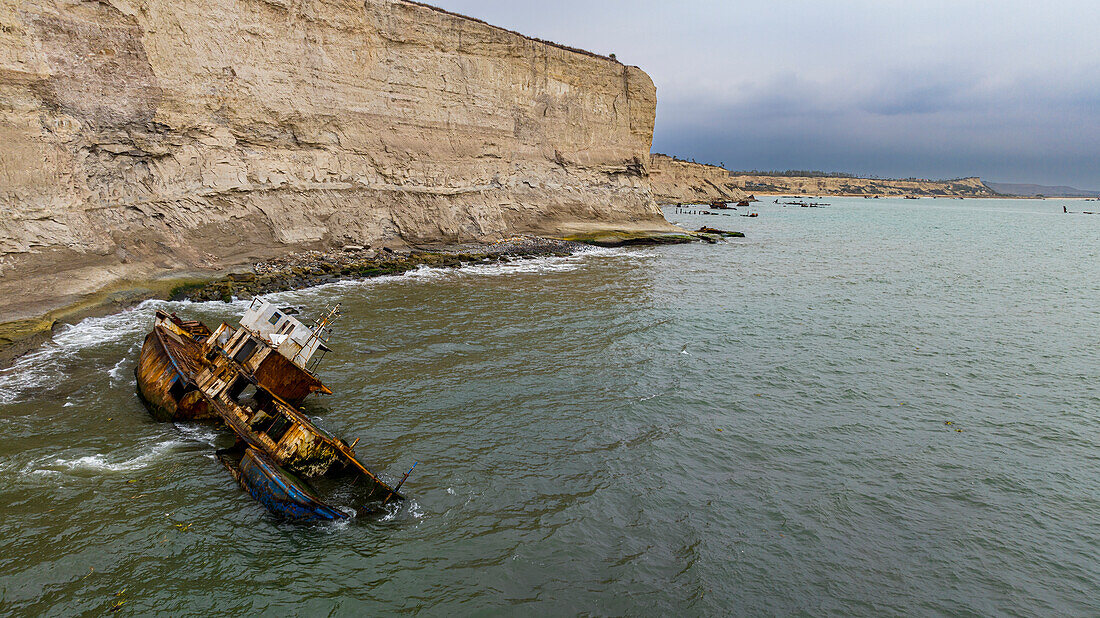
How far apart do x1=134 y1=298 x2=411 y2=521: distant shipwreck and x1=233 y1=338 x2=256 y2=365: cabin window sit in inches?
0.8

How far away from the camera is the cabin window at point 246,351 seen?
1235 centimetres

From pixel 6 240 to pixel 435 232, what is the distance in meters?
19.1

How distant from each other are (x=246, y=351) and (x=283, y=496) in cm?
557

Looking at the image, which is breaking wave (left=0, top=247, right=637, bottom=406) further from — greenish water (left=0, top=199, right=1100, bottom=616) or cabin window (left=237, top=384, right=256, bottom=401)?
cabin window (left=237, top=384, right=256, bottom=401)

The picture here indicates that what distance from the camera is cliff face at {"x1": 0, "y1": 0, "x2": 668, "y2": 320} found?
1852 cm

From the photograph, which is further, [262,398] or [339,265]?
[339,265]

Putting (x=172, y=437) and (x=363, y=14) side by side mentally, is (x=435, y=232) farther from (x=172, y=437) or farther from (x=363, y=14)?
(x=172, y=437)

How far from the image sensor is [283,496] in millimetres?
8109

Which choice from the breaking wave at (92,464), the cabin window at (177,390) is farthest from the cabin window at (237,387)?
the breaking wave at (92,464)

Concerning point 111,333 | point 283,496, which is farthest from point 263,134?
point 283,496

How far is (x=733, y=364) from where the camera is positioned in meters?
15.4

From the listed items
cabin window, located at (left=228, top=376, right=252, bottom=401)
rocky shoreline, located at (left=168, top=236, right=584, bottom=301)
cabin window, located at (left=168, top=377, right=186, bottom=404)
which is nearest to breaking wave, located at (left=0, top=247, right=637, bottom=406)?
rocky shoreline, located at (left=168, top=236, right=584, bottom=301)

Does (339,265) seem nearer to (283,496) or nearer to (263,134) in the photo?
(263,134)

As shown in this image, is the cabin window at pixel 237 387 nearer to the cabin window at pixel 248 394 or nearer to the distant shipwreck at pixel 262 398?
the distant shipwreck at pixel 262 398
